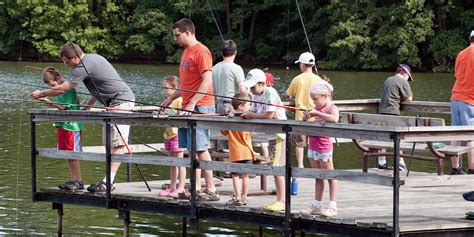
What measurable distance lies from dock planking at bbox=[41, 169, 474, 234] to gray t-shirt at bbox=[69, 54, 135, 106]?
3.01 ft

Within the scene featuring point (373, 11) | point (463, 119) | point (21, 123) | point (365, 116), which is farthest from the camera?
point (373, 11)

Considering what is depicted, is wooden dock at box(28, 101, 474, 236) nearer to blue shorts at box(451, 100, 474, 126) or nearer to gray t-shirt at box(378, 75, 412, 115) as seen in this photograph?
blue shorts at box(451, 100, 474, 126)

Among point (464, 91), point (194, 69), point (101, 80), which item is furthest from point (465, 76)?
point (101, 80)

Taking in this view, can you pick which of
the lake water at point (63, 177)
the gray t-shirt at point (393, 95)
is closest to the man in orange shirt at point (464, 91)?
the gray t-shirt at point (393, 95)

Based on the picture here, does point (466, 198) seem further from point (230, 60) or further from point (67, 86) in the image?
point (67, 86)

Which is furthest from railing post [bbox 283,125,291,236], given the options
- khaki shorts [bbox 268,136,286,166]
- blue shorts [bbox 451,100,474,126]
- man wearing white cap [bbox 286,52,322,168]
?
blue shorts [bbox 451,100,474,126]

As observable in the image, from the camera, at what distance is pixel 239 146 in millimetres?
10000

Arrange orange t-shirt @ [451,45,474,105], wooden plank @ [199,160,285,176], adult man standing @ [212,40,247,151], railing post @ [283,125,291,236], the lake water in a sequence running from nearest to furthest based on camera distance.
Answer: railing post @ [283,125,291,236], wooden plank @ [199,160,285,176], adult man standing @ [212,40,247,151], orange t-shirt @ [451,45,474,105], the lake water

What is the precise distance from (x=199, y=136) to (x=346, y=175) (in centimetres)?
174

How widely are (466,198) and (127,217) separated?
3.33 metres

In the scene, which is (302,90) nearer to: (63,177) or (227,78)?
(227,78)

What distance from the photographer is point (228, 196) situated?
10.6 m

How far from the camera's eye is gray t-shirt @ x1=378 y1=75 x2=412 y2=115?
13734 mm

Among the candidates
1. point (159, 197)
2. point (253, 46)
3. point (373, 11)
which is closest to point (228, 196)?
point (159, 197)
